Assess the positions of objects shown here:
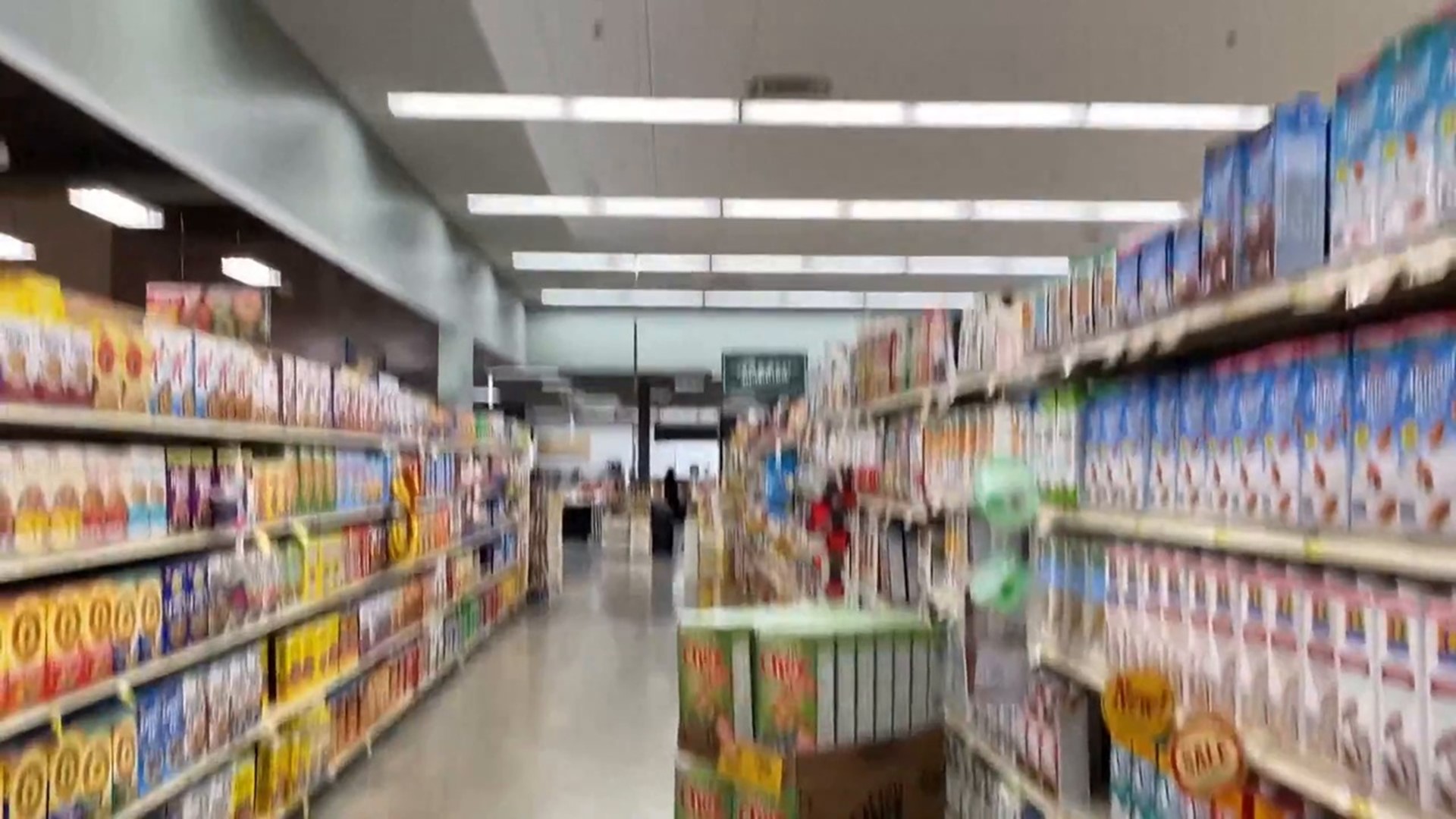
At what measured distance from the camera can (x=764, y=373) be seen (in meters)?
13.8

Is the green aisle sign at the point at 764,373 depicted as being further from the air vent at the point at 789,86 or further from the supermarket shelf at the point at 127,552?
the supermarket shelf at the point at 127,552

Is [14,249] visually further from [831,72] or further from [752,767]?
[831,72]

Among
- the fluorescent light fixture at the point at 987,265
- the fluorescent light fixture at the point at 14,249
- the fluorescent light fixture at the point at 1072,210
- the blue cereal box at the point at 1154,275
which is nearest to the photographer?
the blue cereal box at the point at 1154,275

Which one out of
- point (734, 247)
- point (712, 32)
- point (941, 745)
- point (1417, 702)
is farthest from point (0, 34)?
point (734, 247)

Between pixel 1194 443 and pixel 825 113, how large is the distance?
639cm

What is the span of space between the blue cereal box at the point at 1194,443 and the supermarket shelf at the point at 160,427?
268 centimetres

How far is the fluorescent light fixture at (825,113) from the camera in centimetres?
804

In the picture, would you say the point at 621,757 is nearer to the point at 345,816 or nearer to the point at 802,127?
the point at 345,816

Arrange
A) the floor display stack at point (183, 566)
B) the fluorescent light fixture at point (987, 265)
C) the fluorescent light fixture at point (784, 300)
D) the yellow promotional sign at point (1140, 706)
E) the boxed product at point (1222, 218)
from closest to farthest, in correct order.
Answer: the boxed product at point (1222, 218), the yellow promotional sign at point (1140, 706), the floor display stack at point (183, 566), the fluorescent light fixture at point (987, 265), the fluorescent light fixture at point (784, 300)

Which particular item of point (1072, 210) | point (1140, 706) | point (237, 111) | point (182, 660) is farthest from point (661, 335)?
point (1140, 706)

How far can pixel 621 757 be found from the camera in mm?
6406

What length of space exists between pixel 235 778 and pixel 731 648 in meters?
2.37

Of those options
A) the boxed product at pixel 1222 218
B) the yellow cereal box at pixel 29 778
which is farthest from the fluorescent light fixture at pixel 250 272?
the boxed product at pixel 1222 218

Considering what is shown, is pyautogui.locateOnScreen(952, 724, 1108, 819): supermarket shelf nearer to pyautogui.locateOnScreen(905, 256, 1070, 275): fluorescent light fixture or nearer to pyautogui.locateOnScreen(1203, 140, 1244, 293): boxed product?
pyautogui.locateOnScreen(1203, 140, 1244, 293): boxed product
